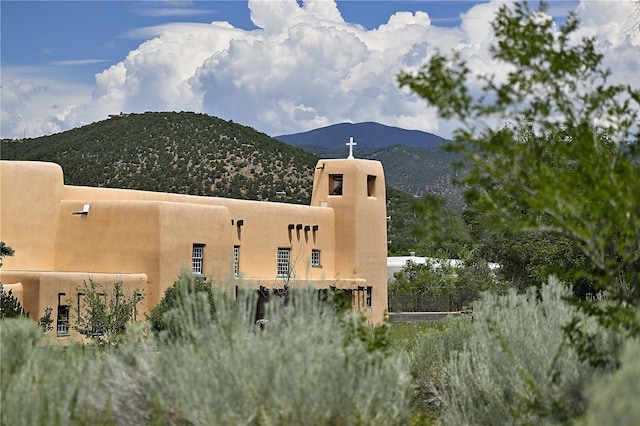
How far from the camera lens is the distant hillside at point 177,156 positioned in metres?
67.4

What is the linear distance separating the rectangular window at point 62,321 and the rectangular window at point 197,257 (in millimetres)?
5115

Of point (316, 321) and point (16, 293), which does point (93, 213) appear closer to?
point (16, 293)

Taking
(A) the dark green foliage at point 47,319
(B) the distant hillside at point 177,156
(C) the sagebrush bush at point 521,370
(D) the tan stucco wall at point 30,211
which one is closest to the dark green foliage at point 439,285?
(B) the distant hillside at point 177,156

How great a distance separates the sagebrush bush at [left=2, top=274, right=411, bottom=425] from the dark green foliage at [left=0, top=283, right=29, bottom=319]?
48.6ft

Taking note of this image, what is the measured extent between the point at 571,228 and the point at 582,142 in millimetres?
1043

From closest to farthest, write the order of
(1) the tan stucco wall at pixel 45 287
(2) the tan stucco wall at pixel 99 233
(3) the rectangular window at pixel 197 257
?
(1) the tan stucco wall at pixel 45 287 → (2) the tan stucco wall at pixel 99 233 → (3) the rectangular window at pixel 197 257

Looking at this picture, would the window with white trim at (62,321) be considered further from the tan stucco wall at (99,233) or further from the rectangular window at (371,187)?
the rectangular window at (371,187)

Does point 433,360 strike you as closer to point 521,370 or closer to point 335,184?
point 521,370

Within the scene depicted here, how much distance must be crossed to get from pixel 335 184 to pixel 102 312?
674 inches

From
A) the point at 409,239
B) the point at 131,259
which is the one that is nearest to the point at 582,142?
the point at 131,259

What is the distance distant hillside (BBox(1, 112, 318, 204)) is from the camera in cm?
6744

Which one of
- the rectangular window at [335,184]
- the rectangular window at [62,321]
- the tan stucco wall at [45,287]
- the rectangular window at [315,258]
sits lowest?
the rectangular window at [62,321]

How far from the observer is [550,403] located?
9.89 meters

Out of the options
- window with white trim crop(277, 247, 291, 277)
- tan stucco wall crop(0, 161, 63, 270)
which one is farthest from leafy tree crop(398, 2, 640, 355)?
window with white trim crop(277, 247, 291, 277)
